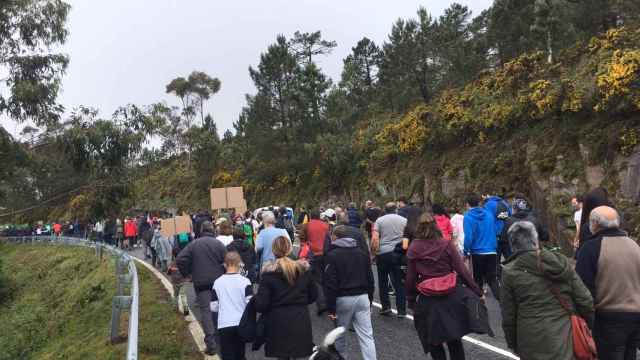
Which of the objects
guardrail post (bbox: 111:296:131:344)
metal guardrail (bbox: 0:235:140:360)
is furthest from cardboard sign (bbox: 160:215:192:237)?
guardrail post (bbox: 111:296:131:344)

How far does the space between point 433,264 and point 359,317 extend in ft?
4.68

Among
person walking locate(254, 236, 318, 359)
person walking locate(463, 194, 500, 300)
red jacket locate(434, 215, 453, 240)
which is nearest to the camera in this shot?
person walking locate(254, 236, 318, 359)

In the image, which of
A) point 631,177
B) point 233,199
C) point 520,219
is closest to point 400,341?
point 520,219

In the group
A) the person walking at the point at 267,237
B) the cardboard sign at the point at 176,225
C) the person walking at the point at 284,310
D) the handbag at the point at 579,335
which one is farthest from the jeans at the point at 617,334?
the cardboard sign at the point at 176,225

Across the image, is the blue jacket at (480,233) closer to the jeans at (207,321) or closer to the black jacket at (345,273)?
the black jacket at (345,273)

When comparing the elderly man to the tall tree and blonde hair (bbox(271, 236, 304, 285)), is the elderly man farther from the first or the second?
the tall tree

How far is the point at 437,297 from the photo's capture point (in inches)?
211

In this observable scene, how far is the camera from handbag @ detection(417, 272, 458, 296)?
17.5 ft

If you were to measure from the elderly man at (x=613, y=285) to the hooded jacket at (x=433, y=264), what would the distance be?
44.8 inches

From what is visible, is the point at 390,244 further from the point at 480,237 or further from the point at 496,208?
the point at 496,208

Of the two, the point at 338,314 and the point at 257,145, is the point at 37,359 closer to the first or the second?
the point at 338,314

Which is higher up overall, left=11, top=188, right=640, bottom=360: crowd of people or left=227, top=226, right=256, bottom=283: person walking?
left=227, top=226, right=256, bottom=283: person walking

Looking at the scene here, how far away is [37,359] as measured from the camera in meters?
14.1

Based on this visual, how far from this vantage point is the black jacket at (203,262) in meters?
8.02
